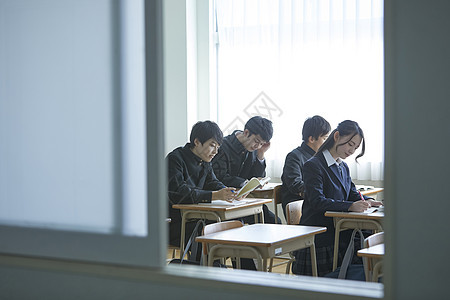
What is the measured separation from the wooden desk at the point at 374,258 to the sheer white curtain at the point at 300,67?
10.0ft

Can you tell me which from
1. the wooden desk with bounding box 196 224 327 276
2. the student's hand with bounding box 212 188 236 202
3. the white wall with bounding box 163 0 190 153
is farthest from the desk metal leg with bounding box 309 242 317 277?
the white wall with bounding box 163 0 190 153

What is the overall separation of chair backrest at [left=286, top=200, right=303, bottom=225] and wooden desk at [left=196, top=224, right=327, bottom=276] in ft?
1.69

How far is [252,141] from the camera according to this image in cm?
539

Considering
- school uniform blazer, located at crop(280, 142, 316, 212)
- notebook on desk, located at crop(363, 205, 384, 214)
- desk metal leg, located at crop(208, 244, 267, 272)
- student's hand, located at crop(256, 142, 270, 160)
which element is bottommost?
desk metal leg, located at crop(208, 244, 267, 272)

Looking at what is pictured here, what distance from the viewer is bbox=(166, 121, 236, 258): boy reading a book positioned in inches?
176

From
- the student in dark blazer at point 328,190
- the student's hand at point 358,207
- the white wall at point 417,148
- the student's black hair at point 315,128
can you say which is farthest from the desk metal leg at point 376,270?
the student's black hair at point 315,128

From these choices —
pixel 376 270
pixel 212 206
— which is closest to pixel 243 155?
pixel 212 206

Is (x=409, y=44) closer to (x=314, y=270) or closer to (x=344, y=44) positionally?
(x=314, y=270)

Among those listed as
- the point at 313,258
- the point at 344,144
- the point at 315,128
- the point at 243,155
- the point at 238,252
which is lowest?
the point at 313,258

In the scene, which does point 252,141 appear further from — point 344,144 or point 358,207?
point 358,207

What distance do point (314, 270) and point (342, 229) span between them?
0.54 metres

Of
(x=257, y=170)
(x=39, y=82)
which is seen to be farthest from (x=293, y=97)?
(x=39, y=82)

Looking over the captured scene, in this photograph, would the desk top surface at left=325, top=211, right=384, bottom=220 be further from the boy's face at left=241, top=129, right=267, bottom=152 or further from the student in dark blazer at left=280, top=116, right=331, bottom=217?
the boy's face at left=241, top=129, right=267, bottom=152

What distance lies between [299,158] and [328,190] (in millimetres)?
921
